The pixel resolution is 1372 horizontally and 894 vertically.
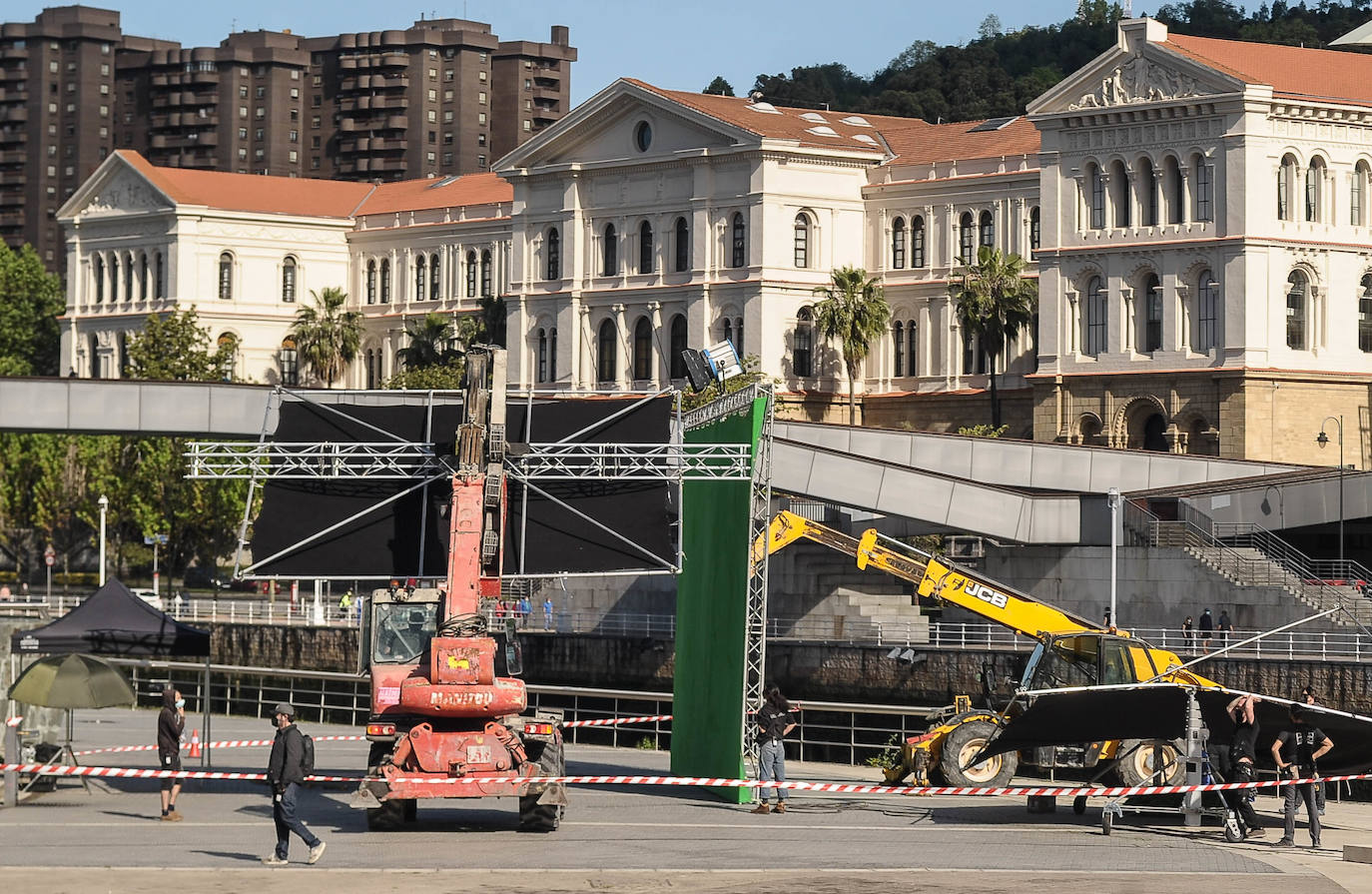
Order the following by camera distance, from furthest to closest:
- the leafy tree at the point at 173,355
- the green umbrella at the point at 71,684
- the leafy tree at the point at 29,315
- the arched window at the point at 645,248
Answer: the leafy tree at the point at 29,315
the arched window at the point at 645,248
the leafy tree at the point at 173,355
the green umbrella at the point at 71,684

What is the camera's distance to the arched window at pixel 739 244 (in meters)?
106

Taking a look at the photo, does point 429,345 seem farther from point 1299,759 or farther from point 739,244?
point 1299,759

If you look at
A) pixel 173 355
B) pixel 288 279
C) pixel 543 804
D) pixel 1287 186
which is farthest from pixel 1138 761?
pixel 288 279

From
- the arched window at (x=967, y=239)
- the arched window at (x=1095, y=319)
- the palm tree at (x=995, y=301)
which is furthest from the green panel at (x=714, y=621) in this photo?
the arched window at (x=967, y=239)

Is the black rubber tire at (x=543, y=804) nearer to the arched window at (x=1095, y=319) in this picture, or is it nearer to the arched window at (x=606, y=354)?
the arched window at (x=1095, y=319)

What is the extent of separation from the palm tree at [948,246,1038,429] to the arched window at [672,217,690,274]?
14562 millimetres

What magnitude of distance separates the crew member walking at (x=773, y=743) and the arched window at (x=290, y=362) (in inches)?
3876

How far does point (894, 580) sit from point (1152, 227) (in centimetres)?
2854

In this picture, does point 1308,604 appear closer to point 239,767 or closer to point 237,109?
point 239,767

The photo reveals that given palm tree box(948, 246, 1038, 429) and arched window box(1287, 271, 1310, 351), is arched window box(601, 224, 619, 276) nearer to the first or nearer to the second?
palm tree box(948, 246, 1038, 429)

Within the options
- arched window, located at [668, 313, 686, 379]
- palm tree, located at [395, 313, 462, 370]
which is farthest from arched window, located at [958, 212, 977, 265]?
palm tree, located at [395, 313, 462, 370]

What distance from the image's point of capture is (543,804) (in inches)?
1195

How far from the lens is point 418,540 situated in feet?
120

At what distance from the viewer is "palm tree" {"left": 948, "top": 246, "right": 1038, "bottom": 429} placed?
96562 millimetres
